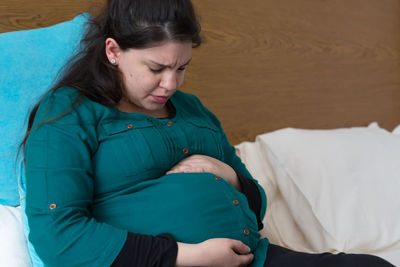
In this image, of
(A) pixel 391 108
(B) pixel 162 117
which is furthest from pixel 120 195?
(A) pixel 391 108

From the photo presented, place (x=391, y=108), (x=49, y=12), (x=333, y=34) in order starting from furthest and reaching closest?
(x=391, y=108)
(x=333, y=34)
(x=49, y=12)

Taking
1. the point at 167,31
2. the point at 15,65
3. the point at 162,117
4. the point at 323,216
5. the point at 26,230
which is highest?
the point at 167,31

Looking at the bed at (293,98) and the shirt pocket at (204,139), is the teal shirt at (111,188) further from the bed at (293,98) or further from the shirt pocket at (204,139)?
the bed at (293,98)

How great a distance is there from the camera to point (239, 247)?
82 cm

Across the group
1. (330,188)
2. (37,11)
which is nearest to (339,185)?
(330,188)

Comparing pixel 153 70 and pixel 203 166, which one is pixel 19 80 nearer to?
pixel 153 70

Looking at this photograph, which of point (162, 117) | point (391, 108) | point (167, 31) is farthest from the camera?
point (391, 108)

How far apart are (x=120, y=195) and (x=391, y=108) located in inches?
70.2

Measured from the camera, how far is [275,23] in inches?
65.5

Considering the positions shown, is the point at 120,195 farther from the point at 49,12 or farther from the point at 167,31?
the point at 49,12

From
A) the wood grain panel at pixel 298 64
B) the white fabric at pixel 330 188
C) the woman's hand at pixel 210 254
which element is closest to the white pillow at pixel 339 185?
the white fabric at pixel 330 188

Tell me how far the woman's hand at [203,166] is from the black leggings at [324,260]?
0.22 m

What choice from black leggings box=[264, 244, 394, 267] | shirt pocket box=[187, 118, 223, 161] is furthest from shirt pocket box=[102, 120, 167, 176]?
black leggings box=[264, 244, 394, 267]

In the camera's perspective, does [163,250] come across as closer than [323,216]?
Yes
